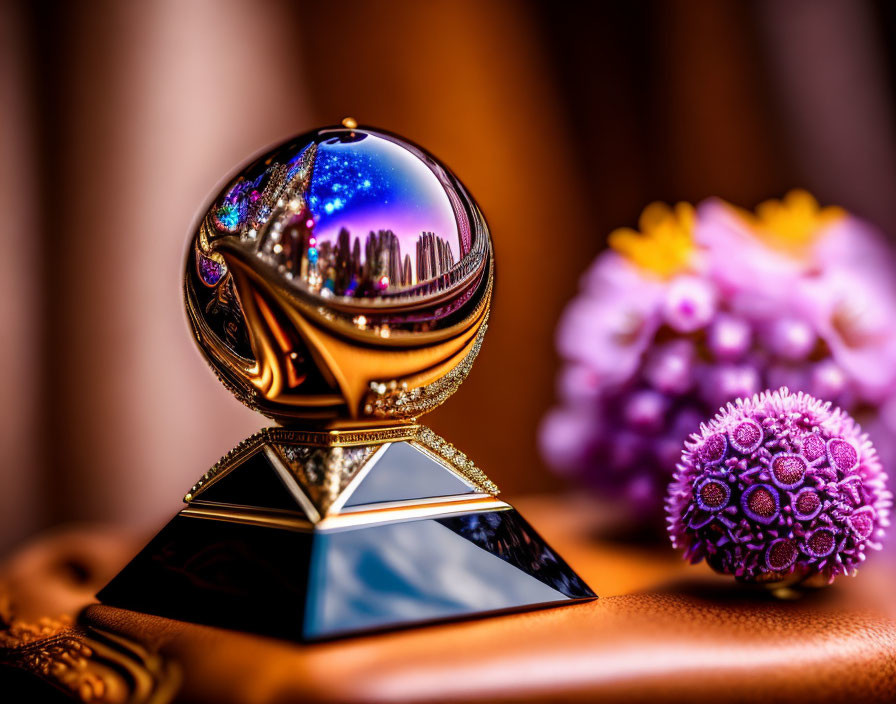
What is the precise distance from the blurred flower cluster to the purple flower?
0.18 metres

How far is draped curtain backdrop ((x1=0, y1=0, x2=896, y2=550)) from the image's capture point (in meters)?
0.97

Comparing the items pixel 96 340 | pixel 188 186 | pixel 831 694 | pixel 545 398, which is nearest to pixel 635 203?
pixel 545 398

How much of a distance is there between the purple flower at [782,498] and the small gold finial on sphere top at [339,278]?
163mm

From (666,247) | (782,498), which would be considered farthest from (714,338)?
(782,498)

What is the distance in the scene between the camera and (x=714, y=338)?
2.30 ft

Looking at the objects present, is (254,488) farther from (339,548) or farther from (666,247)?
(666,247)

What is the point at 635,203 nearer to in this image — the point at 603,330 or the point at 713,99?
the point at 713,99

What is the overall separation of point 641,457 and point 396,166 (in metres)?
0.37

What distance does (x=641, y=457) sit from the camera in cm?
75

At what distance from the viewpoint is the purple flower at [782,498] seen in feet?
1.59

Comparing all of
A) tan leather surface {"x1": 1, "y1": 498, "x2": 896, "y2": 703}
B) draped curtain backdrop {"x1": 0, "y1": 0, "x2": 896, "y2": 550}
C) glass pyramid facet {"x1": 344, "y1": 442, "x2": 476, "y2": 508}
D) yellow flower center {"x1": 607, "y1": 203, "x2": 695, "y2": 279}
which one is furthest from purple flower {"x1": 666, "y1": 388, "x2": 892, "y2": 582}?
draped curtain backdrop {"x1": 0, "y1": 0, "x2": 896, "y2": 550}

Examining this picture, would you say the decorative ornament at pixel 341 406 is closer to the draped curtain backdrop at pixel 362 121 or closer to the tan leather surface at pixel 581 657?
the tan leather surface at pixel 581 657

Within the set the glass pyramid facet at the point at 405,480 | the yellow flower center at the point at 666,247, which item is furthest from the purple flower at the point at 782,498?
the yellow flower center at the point at 666,247

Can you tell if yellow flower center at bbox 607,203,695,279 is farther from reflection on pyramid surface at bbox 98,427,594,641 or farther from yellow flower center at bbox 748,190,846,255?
reflection on pyramid surface at bbox 98,427,594,641
